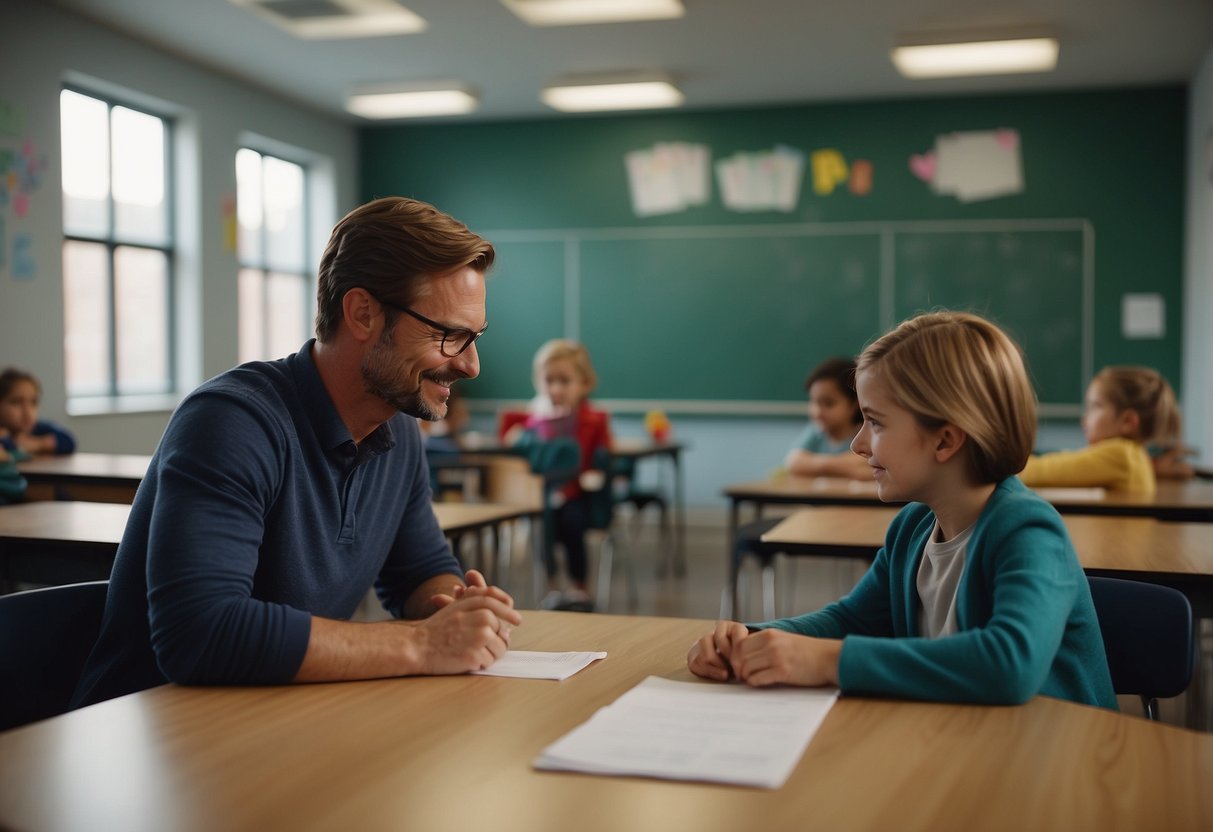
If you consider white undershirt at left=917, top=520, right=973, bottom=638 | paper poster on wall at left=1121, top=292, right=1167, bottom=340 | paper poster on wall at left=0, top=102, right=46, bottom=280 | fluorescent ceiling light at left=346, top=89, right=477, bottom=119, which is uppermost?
fluorescent ceiling light at left=346, top=89, right=477, bottom=119

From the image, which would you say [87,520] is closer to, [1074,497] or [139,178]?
[1074,497]

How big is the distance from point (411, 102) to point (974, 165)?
3.51m

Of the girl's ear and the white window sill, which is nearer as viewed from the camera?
the girl's ear

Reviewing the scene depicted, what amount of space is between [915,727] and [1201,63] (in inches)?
265

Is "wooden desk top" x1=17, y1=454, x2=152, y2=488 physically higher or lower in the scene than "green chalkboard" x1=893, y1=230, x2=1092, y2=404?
lower

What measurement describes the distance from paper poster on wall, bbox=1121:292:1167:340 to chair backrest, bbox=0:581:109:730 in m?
6.98

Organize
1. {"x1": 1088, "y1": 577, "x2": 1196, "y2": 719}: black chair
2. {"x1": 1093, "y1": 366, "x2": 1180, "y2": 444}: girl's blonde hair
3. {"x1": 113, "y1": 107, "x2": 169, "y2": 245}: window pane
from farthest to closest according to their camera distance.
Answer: {"x1": 113, "y1": 107, "x2": 169, "y2": 245}: window pane → {"x1": 1093, "y1": 366, "x2": 1180, "y2": 444}: girl's blonde hair → {"x1": 1088, "y1": 577, "x2": 1196, "y2": 719}: black chair

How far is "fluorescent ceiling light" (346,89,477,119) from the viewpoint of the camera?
710cm

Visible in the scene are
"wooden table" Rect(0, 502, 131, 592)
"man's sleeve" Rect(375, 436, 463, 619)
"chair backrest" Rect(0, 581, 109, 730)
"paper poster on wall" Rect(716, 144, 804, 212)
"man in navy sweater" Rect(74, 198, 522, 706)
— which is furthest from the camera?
"paper poster on wall" Rect(716, 144, 804, 212)

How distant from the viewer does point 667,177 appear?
8000mm

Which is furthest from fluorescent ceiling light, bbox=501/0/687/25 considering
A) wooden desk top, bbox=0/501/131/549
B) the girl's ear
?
wooden desk top, bbox=0/501/131/549

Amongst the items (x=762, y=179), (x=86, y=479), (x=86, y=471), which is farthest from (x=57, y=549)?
(x=762, y=179)

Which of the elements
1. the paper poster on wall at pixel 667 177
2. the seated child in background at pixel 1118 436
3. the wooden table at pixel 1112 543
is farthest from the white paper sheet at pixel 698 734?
the paper poster on wall at pixel 667 177

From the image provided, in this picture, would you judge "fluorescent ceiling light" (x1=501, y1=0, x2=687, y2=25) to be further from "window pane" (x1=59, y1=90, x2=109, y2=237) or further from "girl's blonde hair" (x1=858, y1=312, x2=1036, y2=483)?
"girl's blonde hair" (x1=858, y1=312, x2=1036, y2=483)
